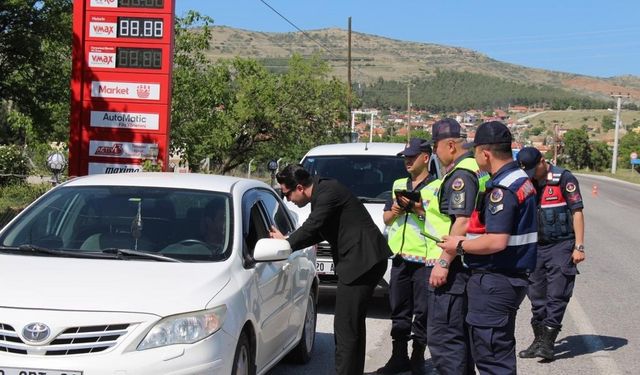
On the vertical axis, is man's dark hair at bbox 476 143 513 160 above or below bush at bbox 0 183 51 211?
above

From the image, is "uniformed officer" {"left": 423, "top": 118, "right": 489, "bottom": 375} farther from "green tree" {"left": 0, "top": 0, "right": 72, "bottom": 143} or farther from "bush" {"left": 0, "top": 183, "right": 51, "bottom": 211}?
"bush" {"left": 0, "top": 183, "right": 51, "bottom": 211}

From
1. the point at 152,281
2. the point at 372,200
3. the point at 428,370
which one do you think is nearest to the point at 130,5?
the point at 372,200

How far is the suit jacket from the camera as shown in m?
5.43

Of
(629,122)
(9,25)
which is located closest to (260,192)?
(9,25)

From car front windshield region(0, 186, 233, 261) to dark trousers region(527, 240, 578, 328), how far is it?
3.24 m

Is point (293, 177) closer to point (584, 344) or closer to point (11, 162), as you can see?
point (584, 344)

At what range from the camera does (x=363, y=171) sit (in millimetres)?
10398

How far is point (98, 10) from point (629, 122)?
188m

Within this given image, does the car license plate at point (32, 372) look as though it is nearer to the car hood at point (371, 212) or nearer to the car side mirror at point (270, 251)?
the car side mirror at point (270, 251)

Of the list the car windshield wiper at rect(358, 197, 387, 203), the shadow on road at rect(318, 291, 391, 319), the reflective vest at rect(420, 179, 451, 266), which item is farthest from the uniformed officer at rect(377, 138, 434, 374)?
the car windshield wiper at rect(358, 197, 387, 203)

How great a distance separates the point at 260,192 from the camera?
6.34 meters

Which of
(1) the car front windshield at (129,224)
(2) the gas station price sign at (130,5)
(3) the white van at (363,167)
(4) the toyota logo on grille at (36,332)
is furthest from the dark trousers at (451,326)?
(2) the gas station price sign at (130,5)

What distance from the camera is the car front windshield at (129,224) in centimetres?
530

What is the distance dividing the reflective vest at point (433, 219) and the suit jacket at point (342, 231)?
1.54 feet
